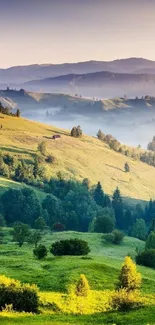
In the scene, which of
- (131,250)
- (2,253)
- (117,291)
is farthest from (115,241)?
(117,291)

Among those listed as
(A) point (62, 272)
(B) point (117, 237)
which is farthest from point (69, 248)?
(B) point (117, 237)

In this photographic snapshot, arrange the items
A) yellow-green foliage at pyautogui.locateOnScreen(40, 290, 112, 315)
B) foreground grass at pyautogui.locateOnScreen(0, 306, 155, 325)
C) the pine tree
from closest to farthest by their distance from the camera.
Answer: foreground grass at pyautogui.locateOnScreen(0, 306, 155, 325) < yellow-green foliage at pyautogui.locateOnScreen(40, 290, 112, 315) < the pine tree

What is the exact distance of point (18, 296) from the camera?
136 ft

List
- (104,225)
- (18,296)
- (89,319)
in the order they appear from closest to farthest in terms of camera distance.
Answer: (89,319), (18,296), (104,225)

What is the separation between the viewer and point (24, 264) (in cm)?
6738

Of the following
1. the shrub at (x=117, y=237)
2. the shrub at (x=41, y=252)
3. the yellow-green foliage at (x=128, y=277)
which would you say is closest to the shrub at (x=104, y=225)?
the shrub at (x=117, y=237)

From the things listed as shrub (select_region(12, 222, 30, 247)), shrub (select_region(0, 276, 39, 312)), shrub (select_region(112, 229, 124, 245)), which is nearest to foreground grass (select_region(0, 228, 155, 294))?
shrub (select_region(0, 276, 39, 312))

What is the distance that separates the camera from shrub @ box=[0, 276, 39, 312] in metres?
41.1

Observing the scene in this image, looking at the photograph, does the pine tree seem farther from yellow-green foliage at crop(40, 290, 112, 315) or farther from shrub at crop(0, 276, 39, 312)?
shrub at crop(0, 276, 39, 312)

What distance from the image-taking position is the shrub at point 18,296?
4109 centimetres

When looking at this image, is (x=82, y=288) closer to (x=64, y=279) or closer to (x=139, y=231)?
(x=64, y=279)

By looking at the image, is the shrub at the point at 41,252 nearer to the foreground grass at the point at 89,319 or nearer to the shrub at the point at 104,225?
the foreground grass at the point at 89,319

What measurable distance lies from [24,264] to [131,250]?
177 ft

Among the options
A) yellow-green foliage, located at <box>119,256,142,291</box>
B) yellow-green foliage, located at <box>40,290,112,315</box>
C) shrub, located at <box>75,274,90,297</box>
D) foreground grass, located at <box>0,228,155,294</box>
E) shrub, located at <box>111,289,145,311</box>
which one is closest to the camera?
shrub, located at <box>111,289,145,311</box>
